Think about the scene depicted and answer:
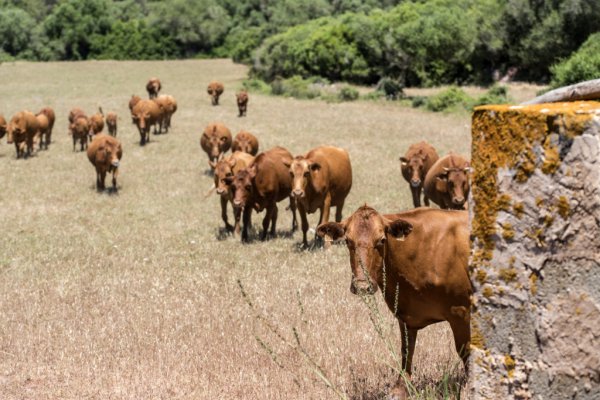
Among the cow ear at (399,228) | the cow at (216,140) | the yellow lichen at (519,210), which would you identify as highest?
the yellow lichen at (519,210)

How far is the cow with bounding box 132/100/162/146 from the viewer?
25953 mm

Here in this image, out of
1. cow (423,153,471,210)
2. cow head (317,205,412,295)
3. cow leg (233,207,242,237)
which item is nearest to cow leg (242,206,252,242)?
cow leg (233,207,242,237)

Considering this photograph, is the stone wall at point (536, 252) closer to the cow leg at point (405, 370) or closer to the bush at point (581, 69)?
the cow leg at point (405, 370)

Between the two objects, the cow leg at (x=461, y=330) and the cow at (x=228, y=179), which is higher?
the cow leg at (x=461, y=330)

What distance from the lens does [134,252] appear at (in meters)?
11.8

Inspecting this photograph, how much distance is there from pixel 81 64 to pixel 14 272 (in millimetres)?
65115

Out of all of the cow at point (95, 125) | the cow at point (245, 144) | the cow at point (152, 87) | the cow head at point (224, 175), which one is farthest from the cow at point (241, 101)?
the cow head at point (224, 175)

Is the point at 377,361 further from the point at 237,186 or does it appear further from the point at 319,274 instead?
the point at 237,186

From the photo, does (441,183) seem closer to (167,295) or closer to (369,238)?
(167,295)

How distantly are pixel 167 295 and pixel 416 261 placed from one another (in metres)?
4.83

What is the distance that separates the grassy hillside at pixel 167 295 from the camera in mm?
5938

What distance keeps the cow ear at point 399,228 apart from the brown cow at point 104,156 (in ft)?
45.9

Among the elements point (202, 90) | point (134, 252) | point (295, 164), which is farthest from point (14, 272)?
point (202, 90)

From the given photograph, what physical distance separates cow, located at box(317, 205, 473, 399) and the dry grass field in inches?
12.8
